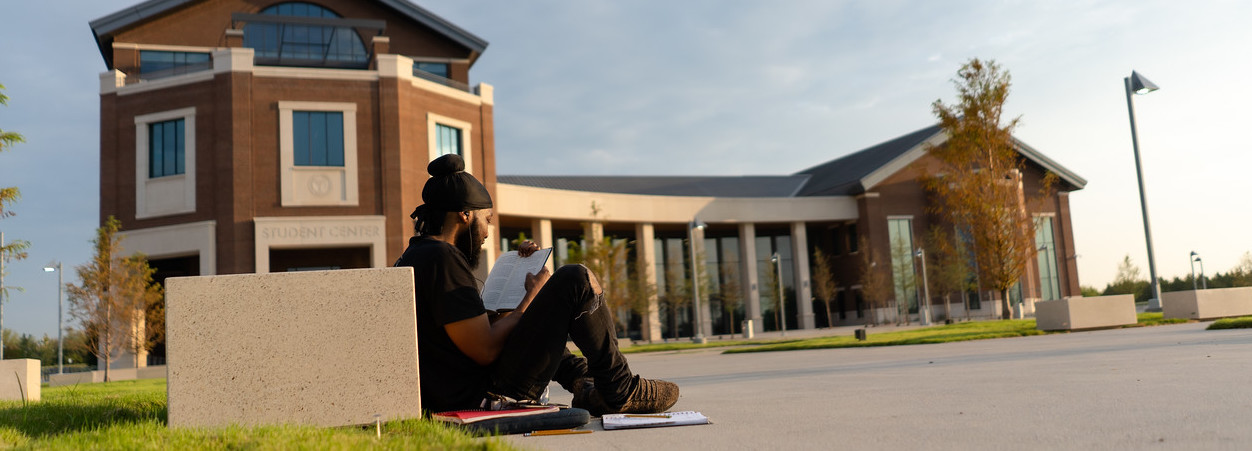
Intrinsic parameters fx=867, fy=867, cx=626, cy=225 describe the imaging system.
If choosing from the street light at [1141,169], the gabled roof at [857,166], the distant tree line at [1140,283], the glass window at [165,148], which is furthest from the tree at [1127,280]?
the glass window at [165,148]

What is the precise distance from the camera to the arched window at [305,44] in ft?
111

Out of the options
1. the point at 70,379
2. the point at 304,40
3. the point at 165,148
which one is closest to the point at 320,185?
the point at 165,148

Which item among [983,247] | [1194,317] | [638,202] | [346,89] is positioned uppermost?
[346,89]

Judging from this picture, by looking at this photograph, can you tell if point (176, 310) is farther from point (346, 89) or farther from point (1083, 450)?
point (346, 89)

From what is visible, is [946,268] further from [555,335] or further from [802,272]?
[555,335]

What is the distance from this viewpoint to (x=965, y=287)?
47.7 meters

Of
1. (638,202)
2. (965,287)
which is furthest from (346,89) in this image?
(965,287)

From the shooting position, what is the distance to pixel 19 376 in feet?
35.9

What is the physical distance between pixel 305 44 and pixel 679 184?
91.5ft

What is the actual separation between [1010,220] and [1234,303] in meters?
10.6

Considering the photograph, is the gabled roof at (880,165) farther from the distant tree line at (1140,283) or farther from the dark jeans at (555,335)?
the dark jeans at (555,335)

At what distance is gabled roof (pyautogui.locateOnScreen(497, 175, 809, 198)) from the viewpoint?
5194cm

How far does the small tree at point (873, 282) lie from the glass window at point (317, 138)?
30.0 meters

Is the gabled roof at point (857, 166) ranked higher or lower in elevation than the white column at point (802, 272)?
higher
